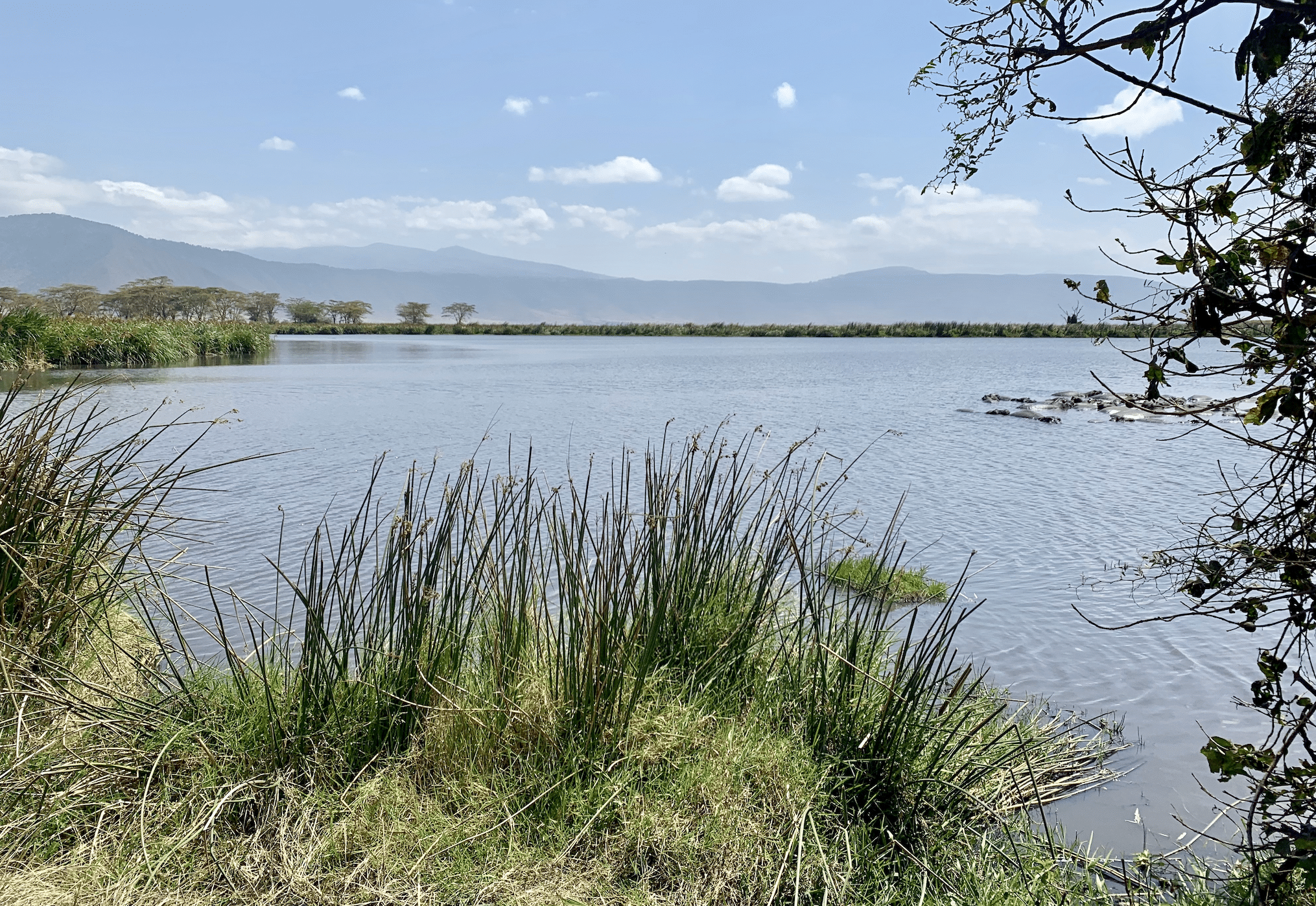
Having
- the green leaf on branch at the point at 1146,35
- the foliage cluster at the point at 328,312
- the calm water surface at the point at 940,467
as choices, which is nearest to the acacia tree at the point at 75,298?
the foliage cluster at the point at 328,312

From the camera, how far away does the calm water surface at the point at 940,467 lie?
392cm

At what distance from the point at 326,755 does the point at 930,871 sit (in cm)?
167

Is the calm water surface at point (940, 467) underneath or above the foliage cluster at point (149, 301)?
underneath

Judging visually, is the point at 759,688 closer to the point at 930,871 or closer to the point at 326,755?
the point at 930,871

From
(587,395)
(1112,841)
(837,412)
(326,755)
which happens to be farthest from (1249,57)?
(587,395)

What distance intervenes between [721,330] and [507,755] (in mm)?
60648

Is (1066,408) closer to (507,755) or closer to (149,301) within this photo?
(507,755)

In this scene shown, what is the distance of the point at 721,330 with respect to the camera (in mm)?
62125

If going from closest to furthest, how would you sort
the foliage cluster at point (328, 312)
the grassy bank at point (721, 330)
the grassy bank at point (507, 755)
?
1. the grassy bank at point (507, 755)
2. the grassy bank at point (721, 330)
3. the foliage cluster at point (328, 312)

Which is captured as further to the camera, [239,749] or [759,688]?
[759,688]

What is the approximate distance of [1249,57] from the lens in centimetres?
133

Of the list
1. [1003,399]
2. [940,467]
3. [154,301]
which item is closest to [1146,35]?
[940,467]

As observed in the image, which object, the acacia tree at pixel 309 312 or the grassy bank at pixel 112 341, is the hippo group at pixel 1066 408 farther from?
the acacia tree at pixel 309 312

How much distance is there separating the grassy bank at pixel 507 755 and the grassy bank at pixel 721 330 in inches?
2126
